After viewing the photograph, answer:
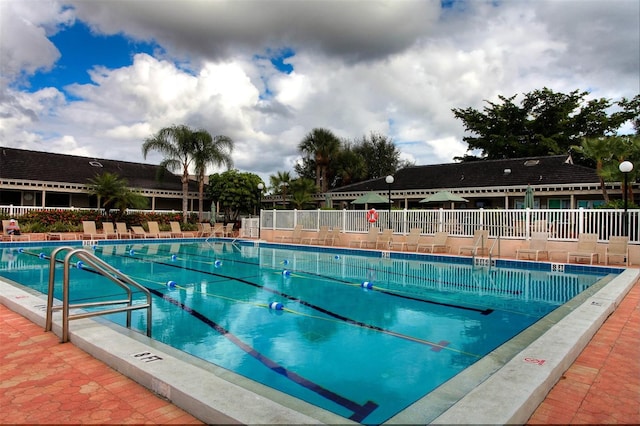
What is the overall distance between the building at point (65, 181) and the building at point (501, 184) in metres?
13.9

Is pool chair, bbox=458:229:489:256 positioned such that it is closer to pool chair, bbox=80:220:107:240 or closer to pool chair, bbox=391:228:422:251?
pool chair, bbox=391:228:422:251

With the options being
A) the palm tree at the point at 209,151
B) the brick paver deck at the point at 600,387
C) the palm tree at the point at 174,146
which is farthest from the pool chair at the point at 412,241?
the palm tree at the point at 174,146

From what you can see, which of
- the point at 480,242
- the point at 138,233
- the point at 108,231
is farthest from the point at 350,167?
the point at 480,242

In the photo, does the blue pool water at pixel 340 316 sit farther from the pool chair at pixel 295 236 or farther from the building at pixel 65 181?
the building at pixel 65 181

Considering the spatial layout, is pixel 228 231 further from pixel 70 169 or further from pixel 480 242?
pixel 480 242

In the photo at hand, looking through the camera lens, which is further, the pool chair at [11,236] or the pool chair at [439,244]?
the pool chair at [11,236]

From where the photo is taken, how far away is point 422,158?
2141 inches

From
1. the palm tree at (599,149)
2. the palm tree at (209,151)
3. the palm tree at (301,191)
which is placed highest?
the palm tree at (209,151)

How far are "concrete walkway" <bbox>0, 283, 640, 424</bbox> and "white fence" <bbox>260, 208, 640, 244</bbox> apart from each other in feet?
34.8

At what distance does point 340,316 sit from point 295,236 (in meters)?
14.0

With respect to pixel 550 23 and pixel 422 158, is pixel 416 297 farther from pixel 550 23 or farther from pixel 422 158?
pixel 422 158

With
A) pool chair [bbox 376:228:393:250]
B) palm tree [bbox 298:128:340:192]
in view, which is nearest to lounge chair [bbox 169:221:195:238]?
pool chair [bbox 376:228:393:250]

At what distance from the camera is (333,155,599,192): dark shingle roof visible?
23.1 metres

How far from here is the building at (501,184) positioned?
73.3 ft
